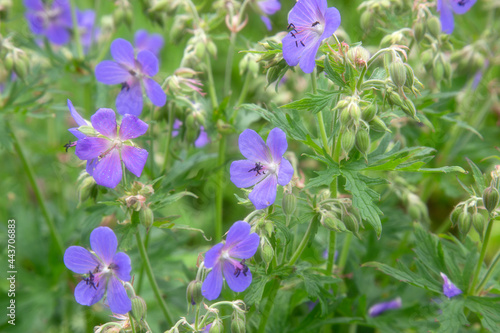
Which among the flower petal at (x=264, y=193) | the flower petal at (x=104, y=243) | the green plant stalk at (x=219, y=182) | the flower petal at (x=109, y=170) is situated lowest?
the green plant stalk at (x=219, y=182)

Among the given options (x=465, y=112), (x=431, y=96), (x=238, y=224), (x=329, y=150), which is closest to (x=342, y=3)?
(x=465, y=112)

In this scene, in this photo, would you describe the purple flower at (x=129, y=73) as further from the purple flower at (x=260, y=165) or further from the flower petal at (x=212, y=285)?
the flower petal at (x=212, y=285)

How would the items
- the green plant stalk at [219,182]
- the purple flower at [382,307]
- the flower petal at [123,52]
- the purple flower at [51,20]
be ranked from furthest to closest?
the purple flower at [51,20], the green plant stalk at [219,182], the purple flower at [382,307], the flower petal at [123,52]

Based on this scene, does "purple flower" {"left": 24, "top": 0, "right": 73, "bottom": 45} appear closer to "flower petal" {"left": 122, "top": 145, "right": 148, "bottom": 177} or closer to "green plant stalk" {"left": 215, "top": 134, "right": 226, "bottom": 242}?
"green plant stalk" {"left": 215, "top": 134, "right": 226, "bottom": 242}

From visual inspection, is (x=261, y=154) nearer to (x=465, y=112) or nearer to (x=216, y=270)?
(x=216, y=270)

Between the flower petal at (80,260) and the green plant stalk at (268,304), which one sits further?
the green plant stalk at (268,304)

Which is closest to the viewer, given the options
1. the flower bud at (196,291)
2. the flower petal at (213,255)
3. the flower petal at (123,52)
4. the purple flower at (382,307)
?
the flower petal at (213,255)

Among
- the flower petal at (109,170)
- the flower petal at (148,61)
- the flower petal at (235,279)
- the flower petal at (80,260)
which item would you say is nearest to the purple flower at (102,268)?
the flower petal at (80,260)
